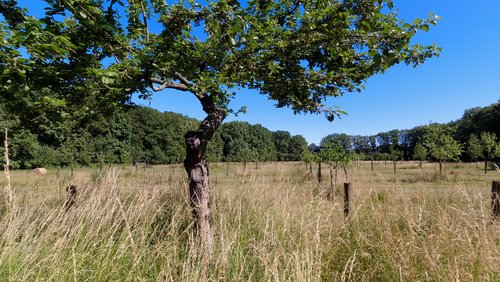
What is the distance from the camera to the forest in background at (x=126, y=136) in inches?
128

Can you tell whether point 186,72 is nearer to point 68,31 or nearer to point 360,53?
point 68,31

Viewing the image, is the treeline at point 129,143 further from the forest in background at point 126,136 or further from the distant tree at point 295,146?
the distant tree at point 295,146

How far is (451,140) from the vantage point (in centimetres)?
2961

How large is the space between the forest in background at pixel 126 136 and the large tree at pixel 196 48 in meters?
0.28

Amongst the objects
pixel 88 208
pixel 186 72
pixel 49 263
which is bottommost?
pixel 49 263

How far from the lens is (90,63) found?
2.78 m

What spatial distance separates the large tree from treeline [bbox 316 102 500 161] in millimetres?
17594

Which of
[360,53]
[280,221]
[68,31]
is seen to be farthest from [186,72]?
[280,221]

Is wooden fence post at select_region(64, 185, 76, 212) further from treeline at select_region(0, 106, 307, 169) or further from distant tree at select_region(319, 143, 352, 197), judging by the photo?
treeline at select_region(0, 106, 307, 169)

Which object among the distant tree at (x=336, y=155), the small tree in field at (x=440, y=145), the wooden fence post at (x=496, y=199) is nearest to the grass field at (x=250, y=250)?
the wooden fence post at (x=496, y=199)

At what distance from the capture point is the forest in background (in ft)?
10.7

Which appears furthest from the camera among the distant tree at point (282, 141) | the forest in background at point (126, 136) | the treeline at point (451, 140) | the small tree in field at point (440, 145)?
the distant tree at point (282, 141)

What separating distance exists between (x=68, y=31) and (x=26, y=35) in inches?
34.3

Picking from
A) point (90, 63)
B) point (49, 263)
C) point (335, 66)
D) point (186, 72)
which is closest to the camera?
point (49, 263)
